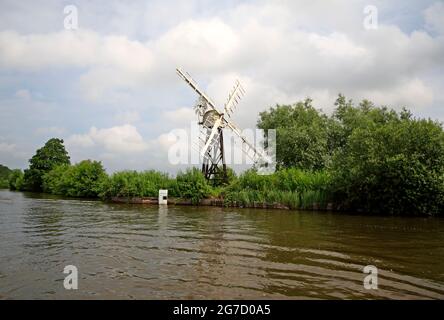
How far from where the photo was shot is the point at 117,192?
31.5 m

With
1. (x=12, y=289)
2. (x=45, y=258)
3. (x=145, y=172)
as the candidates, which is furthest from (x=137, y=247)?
(x=145, y=172)

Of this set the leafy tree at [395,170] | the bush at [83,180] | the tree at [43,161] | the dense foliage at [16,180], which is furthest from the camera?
the dense foliage at [16,180]

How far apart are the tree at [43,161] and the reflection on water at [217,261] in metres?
54.7

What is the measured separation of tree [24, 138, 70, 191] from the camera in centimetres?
6331

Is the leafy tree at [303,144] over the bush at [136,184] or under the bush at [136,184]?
over

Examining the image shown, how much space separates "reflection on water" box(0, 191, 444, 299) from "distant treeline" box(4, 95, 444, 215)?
727cm

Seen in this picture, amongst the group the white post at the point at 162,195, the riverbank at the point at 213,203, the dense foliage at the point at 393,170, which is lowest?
the riverbank at the point at 213,203

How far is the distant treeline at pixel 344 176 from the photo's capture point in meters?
20.4

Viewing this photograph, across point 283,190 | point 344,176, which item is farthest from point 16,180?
point 344,176

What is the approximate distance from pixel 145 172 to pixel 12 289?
86.4ft

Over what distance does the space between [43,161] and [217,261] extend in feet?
209

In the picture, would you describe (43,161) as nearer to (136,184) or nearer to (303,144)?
(136,184)

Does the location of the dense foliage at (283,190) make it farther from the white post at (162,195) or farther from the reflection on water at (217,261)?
the reflection on water at (217,261)

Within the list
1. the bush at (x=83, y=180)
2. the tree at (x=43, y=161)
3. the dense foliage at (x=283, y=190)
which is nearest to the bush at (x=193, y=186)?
the dense foliage at (x=283, y=190)
